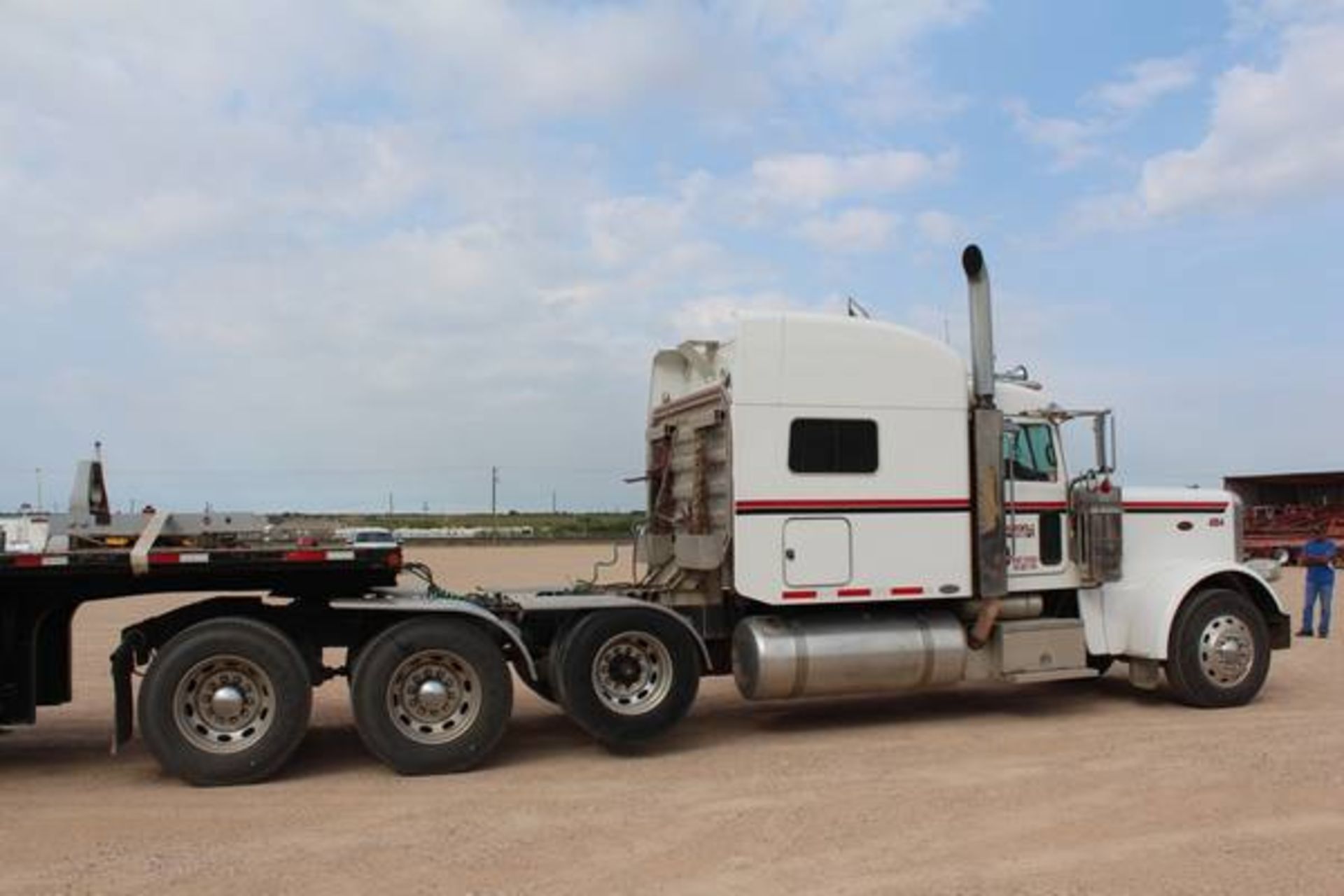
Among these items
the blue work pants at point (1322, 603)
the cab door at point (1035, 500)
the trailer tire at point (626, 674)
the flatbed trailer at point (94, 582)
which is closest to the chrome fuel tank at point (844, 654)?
the trailer tire at point (626, 674)

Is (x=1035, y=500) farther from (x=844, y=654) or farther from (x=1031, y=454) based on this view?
(x=844, y=654)

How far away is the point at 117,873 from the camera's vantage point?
6031 millimetres

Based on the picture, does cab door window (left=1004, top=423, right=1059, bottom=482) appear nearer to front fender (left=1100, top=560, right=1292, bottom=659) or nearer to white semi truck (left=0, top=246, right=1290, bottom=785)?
white semi truck (left=0, top=246, right=1290, bottom=785)

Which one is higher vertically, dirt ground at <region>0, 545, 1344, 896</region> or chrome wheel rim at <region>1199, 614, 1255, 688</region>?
chrome wheel rim at <region>1199, 614, 1255, 688</region>

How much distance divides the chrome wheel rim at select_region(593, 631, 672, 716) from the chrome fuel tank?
0.79 metres

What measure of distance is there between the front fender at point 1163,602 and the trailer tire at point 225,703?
22.5ft

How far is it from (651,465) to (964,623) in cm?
322

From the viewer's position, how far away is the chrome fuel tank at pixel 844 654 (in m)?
9.33

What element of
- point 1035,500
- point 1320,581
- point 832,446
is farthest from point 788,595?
point 1320,581

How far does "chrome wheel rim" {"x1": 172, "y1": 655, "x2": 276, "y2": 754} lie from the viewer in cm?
793

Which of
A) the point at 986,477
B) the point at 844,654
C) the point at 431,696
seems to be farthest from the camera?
the point at 986,477

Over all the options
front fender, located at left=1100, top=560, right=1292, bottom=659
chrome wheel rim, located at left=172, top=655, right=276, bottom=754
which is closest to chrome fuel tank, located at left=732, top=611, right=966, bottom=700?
front fender, located at left=1100, top=560, right=1292, bottom=659

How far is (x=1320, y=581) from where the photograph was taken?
53.2 ft

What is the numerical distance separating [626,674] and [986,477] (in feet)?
11.4
